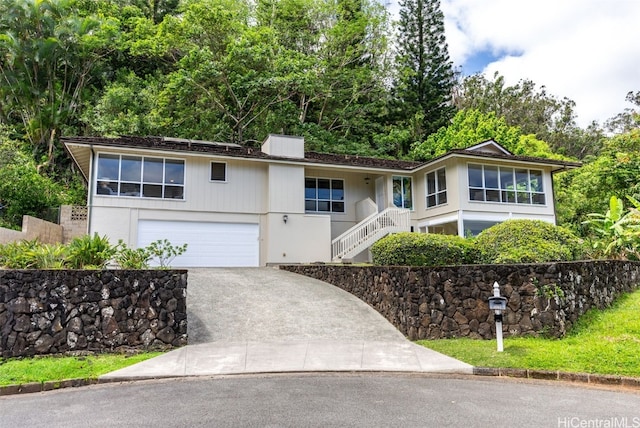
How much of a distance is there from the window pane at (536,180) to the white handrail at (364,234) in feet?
23.9

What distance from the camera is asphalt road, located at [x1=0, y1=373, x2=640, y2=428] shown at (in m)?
4.51

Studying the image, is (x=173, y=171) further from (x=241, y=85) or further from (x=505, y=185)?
(x=505, y=185)

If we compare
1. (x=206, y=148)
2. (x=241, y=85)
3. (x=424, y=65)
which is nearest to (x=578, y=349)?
(x=206, y=148)

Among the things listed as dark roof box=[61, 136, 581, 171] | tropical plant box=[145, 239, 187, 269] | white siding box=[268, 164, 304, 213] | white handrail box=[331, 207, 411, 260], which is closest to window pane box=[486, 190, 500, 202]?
dark roof box=[61, 136, 581, 171]

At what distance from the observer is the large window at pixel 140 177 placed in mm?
16250

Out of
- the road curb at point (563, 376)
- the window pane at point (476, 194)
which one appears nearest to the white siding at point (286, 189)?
the window pane at point (476, 194)

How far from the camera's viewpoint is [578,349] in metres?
7.30

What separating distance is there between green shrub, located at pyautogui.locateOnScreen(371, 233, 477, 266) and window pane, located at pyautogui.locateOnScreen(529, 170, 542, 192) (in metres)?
12.0

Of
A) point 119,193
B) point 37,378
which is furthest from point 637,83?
point 37,378

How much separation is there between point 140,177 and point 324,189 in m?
8.45

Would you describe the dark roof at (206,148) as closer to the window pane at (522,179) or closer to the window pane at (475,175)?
the window pane at (475,175)

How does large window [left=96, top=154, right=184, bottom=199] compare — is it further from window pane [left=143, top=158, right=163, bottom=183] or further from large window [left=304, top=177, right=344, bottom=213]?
large window [left=304, top=177, right=344, bottom=213]

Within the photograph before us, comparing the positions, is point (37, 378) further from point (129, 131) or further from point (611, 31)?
point (129, 131)

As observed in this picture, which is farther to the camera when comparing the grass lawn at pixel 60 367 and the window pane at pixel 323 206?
the window pane at pixel 323 206
